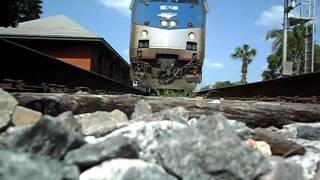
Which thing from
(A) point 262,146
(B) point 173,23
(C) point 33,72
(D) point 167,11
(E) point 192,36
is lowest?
(A) point 262,146

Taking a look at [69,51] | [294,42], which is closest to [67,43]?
[69,51]

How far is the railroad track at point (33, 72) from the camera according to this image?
643 cm

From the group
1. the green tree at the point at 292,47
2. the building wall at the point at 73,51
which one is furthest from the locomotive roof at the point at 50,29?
the green tree at the point at 292,47

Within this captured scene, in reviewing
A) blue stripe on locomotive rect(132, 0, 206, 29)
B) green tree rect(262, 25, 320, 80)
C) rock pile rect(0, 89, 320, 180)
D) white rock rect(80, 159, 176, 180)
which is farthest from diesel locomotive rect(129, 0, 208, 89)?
green tree rect(262, 25, 320, 80)

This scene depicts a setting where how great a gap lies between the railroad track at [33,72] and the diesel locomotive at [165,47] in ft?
8.59

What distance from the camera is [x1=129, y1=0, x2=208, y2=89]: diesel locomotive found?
13406 mm

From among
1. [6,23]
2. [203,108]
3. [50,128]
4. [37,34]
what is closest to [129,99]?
[203,108]

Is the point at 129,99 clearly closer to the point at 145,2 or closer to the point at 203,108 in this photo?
the point at 203,108

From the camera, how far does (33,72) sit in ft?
25.3

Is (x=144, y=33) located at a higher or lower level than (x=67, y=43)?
lower

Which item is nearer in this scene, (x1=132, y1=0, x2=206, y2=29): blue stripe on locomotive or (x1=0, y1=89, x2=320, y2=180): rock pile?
(x1=0, y1=89, x2=320, y2=180): rock pile

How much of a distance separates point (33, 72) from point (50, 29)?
25.2m

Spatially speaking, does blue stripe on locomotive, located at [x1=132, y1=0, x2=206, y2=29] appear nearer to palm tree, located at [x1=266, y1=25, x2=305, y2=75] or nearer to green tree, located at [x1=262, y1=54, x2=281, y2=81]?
palm tree, located at [x1=266, y1=25, x2=305, y2=75]

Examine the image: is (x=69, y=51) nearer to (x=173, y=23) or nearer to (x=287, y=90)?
(x=173, y=23)
